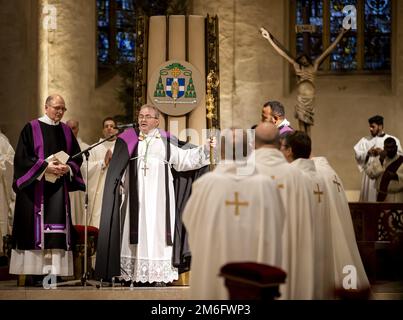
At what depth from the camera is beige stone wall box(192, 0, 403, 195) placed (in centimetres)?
1538

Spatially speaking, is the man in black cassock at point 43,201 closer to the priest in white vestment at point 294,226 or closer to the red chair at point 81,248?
the red chair at point 81,248

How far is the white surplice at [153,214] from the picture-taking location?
966 centimetres

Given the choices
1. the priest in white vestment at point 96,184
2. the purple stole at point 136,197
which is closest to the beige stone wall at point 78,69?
the priest in white vestment at point 96,184

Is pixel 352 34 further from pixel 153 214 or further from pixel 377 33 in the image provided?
pixel 153 214

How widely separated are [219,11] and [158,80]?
489cm

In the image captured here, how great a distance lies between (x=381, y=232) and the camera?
1083cm

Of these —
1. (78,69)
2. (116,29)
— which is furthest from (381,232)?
(116,29)

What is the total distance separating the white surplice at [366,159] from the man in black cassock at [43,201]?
15.6 feet

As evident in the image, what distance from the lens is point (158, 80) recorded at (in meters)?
10.8

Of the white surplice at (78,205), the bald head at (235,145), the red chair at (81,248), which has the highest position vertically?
the bald head at (235,145)

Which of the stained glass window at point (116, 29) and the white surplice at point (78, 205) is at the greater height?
the stained glass window at point (116, 29)

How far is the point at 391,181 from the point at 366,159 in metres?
1.09

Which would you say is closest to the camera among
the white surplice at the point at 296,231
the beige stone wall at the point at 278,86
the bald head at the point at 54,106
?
the white surplice at the point at 296,231
